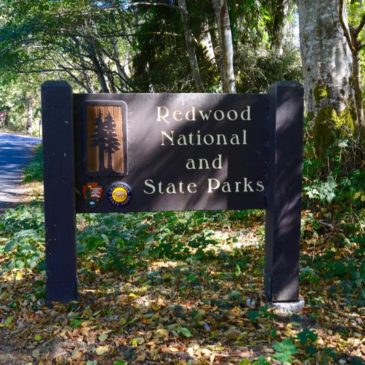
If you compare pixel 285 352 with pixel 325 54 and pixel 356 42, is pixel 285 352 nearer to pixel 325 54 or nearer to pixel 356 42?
pixel 356 42

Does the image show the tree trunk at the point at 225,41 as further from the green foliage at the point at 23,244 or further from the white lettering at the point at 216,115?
the white lettering at the point at 216,115

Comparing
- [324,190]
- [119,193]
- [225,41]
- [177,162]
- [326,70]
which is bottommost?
[324,190]

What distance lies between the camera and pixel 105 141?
12.2 feet

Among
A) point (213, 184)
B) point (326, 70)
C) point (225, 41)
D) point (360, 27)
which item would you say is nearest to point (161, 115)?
point (213, 184)

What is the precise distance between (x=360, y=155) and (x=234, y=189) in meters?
2.71

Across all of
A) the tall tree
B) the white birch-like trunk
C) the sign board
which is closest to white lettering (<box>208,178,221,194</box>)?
the sign board

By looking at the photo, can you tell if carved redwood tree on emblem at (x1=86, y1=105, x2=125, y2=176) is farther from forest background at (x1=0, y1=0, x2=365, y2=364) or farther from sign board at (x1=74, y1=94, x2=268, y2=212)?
forest background at (x1=0, y1=0, x2=365, y2=364)

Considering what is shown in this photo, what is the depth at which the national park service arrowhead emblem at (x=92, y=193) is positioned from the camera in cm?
376

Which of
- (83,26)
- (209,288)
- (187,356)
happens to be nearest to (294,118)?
(209,288)

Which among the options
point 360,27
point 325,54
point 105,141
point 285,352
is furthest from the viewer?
point 325,54

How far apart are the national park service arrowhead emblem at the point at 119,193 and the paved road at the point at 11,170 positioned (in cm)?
782

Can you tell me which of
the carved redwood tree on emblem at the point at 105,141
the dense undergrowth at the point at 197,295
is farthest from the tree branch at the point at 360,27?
the carved redwood tree on emblem at the point at 105,141

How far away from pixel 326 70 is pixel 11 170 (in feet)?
50.3

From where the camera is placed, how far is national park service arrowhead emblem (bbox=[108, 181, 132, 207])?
3.76 meters
